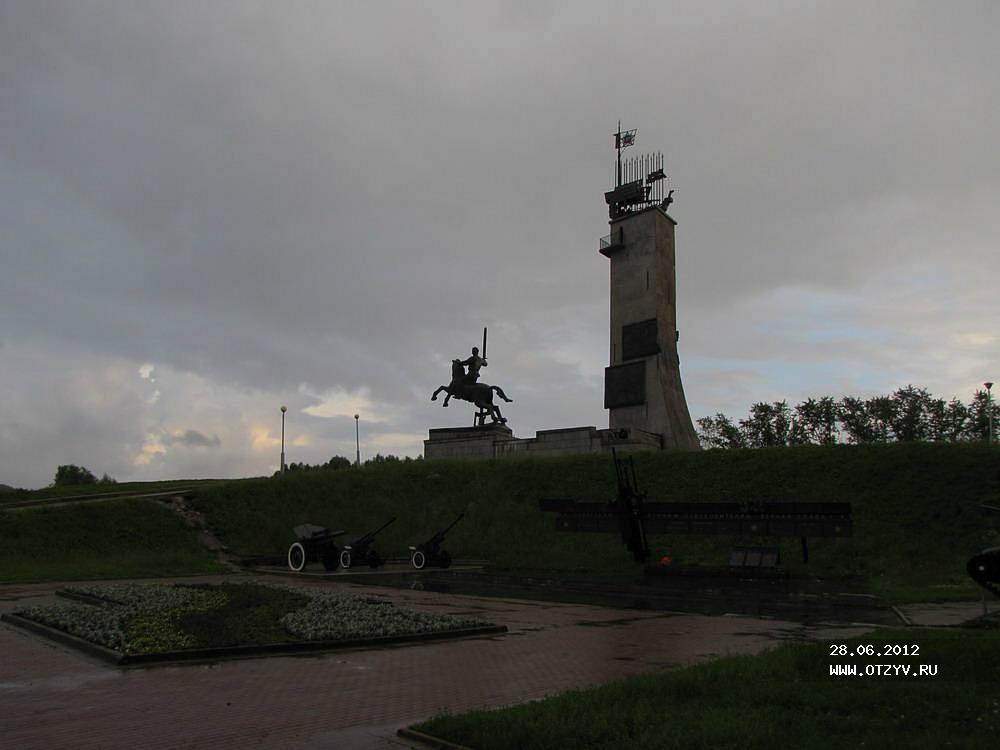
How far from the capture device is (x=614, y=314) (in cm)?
4272

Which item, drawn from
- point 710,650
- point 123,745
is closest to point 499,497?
point 710,650

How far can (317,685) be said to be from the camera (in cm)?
885

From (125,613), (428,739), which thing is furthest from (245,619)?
(428,739)

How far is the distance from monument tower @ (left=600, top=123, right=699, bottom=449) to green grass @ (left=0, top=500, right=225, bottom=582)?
69.7ft

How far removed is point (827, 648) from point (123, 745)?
25.2 feet

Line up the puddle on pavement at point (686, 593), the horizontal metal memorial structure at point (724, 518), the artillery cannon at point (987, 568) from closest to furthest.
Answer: the artillery cannon at point (987, 568)
the puddle on pavement at point (686, 593)
the horizontal metal memorial structure at point (724, 518)

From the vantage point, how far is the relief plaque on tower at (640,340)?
4072 cm

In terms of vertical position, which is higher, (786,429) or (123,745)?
(786,429)

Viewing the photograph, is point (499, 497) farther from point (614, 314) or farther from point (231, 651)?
point (231, 651)

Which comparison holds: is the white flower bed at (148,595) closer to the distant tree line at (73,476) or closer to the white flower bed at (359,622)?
the white flower bed at (359,622)

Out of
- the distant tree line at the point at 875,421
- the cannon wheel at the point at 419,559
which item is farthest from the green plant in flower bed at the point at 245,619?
the distant tree line at the point at 875,421

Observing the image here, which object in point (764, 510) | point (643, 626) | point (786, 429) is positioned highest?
point (786, 429)

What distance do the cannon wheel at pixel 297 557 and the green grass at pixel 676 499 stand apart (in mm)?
5986

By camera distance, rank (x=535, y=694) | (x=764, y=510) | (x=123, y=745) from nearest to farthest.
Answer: (x=123, y=745), (x=535, y=694), (x=764, y=510)
